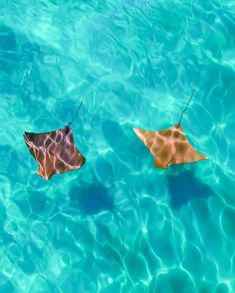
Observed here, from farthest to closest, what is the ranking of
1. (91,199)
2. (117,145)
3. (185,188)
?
(117,145), (185,188), (91,199)

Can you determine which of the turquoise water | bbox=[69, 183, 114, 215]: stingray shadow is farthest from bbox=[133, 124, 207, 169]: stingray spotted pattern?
bbox=[69, 183, 114, 215]: stingray shadow

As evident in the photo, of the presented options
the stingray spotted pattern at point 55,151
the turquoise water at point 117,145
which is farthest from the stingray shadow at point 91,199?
the stingray spotted pattern at point 55,151

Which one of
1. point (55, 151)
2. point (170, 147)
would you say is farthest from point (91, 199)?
point (170, 147)

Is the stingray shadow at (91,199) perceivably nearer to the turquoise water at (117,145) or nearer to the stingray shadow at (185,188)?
the turquoise water at (117,145)

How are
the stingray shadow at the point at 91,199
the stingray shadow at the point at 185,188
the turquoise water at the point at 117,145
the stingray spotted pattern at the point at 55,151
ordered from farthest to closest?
the stingray shadow at the point at 185,188, the stingray shadow at the point at 91,199, the turquoise water at the point at 117,145, the stingray spotted pattern at the point at 55,151

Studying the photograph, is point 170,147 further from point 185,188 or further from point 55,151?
point 55,151

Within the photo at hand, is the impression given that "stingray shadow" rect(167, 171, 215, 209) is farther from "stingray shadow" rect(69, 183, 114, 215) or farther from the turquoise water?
"stingray shadow" rect(69, 183, 114, 215)

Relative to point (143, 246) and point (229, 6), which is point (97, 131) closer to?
point (143, 246)
